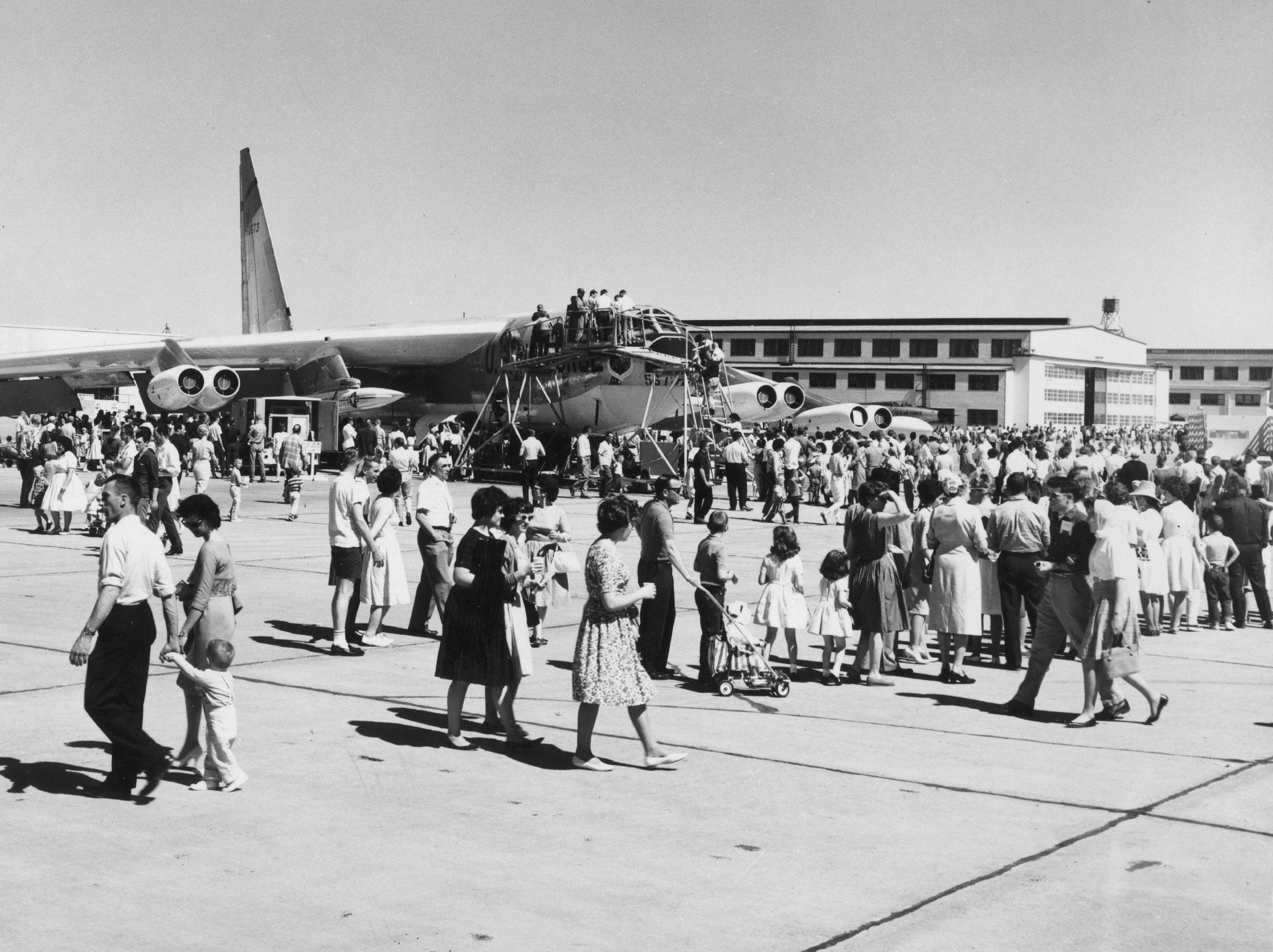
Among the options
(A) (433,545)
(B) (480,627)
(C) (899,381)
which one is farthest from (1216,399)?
(B) (480,627)

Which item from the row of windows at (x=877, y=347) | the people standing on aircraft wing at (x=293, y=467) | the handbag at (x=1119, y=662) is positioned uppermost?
the row of windows at (x=877, y=347)

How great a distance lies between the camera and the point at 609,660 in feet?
22.8

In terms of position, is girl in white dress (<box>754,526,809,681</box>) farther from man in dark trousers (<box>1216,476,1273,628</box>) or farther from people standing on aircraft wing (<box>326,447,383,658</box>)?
man in dark trousers (<box>1216,476,1273,628</box>)

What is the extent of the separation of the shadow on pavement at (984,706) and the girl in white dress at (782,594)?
915mm

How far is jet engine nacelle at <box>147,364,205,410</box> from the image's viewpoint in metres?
27.8

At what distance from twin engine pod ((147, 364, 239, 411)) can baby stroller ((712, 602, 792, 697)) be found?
2157 cm

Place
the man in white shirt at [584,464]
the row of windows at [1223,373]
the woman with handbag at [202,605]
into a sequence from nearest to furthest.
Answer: the woman with handbag at [202,605] → the man in white shirt at [584,464] → the row of windows at [1223,373]

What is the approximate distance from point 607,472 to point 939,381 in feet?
169

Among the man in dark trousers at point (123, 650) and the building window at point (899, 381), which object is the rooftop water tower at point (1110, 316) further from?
the man in dark trousers at point (123, 650)

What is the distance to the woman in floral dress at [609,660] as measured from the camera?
22.7 ft

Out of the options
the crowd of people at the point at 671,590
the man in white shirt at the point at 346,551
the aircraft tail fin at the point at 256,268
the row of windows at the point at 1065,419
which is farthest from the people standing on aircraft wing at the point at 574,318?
the row of windows at the point at 1065,419

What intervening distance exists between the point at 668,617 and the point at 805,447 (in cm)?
1926

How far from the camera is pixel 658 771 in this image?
7047 mm

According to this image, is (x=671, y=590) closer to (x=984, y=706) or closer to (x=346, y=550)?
(x=984, y=706)
